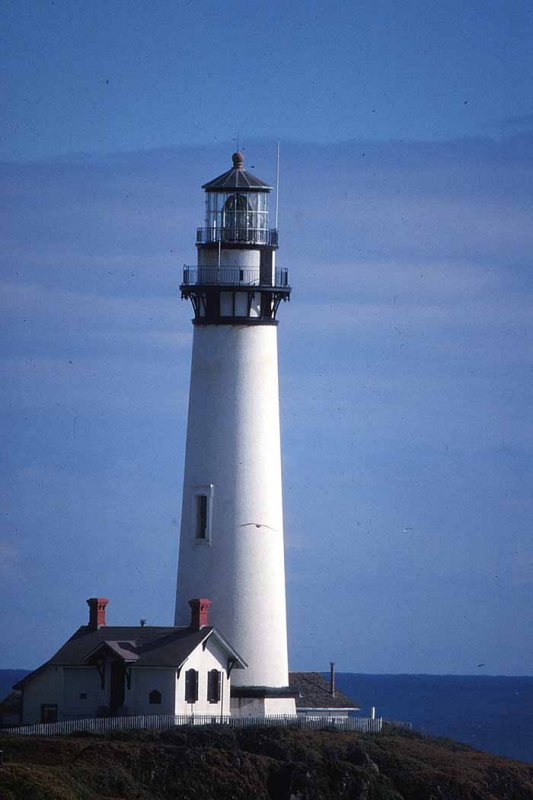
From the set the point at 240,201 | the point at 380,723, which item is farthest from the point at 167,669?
the point at 240,201

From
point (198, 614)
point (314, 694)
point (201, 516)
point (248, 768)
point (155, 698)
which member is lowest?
point (248, 768)

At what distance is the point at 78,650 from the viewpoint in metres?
45.6

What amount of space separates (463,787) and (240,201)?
15.2m

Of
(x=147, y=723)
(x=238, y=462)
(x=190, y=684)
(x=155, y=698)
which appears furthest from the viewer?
(x=238, y=462)

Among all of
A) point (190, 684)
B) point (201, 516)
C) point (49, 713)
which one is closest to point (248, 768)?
point (190, 684)

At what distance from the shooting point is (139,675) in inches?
1753

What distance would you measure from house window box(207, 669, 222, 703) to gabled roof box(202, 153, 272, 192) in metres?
11.8

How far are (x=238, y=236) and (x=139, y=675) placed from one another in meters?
11.0

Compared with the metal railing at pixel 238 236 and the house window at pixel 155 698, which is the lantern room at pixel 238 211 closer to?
the metal railing at pixel 238 236

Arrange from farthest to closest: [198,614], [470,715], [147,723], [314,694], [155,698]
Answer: [470,715], [314,694], [198,614], [155,698], [147,723]

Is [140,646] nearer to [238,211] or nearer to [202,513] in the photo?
[202,513]

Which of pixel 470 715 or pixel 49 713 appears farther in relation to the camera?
pixel 470 715

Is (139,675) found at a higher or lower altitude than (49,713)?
higher

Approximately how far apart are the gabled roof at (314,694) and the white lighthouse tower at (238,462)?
3.45 m
